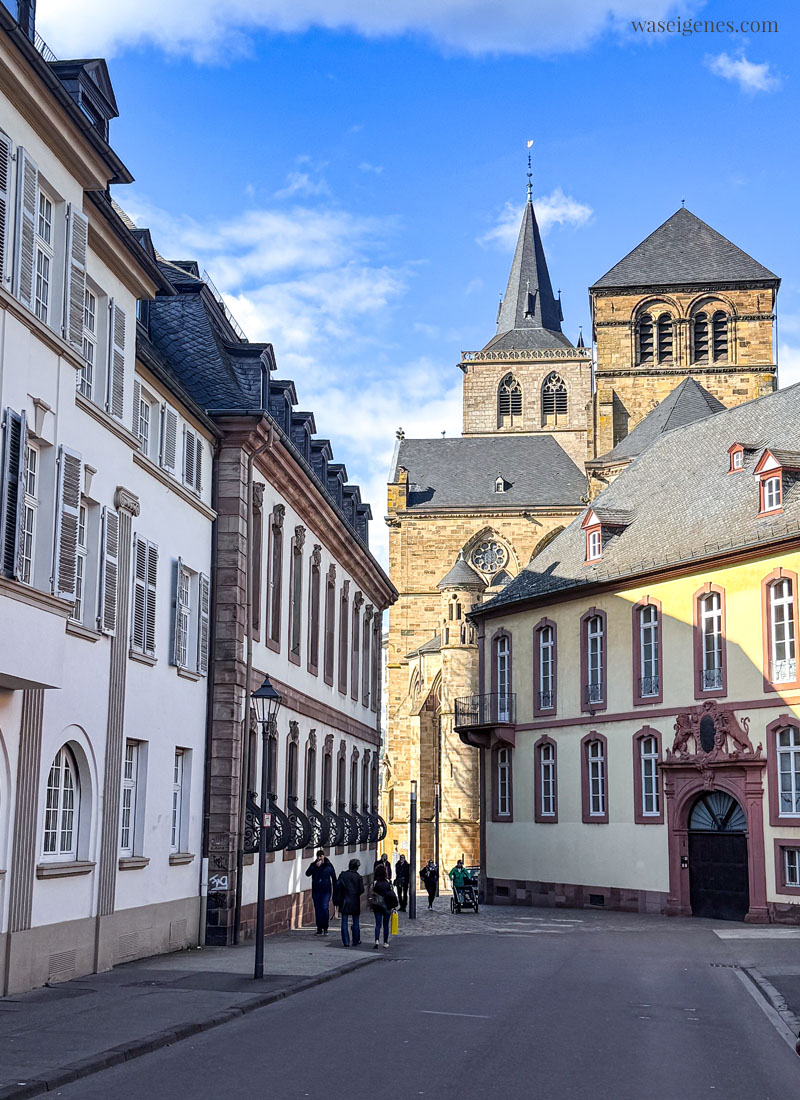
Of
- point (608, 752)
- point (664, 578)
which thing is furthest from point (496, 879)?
point (664, 578)

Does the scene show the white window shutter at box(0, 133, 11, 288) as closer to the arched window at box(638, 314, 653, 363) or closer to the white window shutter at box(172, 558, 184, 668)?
the white window shutter at box(172, 558, 184, 668)

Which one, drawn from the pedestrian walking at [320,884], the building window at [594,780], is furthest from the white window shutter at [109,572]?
the building window at [594,780]

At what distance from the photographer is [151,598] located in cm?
1928

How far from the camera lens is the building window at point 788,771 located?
1156 inches

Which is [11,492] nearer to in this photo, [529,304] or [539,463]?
[539,463]

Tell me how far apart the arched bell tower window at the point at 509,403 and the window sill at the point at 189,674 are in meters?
67.9

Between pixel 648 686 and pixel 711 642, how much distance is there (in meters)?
2.42

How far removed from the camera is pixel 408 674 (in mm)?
70500

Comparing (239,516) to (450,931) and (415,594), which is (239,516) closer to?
(450,931)

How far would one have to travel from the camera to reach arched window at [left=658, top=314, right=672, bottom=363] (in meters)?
72.8

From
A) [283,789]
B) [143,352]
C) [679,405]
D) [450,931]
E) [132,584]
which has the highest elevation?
[679,405]

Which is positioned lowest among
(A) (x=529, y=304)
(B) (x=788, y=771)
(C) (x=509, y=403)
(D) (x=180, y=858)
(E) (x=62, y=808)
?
(D) (x=180, y=858)

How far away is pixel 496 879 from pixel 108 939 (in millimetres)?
23907

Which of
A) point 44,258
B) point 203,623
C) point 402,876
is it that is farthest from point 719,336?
point 44,258
